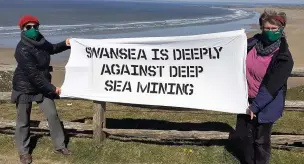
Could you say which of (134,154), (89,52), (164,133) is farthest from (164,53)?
(134,154)

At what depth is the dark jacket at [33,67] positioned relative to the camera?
6.15 meters

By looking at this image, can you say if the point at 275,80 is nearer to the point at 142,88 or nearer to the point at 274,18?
the point at 274,18

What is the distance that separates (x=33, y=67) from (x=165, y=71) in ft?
6.23

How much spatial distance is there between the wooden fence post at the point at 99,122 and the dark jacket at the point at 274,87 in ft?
8.32

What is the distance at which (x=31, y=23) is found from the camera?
19.9 ft

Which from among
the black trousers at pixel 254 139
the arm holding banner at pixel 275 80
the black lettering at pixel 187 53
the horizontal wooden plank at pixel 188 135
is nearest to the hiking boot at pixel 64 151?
the horizontal wooden plank at pixel 188 135

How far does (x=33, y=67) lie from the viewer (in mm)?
6191

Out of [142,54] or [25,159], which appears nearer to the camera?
[142,54]

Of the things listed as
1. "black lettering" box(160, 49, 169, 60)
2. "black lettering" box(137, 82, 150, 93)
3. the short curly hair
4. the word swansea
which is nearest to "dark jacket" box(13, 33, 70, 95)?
the word swansea

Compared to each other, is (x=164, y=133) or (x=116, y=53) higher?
(x=116, y=53)

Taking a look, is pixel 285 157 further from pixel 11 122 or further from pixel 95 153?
pixel 11 122

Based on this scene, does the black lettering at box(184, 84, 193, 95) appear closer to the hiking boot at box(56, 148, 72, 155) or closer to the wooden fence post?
the wooden fence post

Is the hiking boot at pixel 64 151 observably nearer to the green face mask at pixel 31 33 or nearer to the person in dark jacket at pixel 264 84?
the green face mask at pixel 31 33

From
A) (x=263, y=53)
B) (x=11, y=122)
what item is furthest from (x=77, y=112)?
(x=263, y=53)
